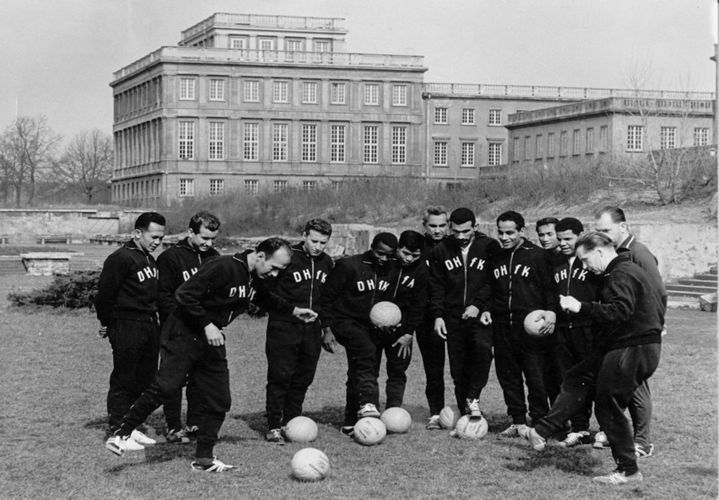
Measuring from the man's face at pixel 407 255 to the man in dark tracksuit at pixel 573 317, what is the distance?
4.74 feet

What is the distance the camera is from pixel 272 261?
1007 centimetres

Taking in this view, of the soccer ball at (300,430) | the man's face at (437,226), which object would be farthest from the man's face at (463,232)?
the soccer ball at (300,430)

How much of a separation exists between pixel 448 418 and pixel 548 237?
2145 mm

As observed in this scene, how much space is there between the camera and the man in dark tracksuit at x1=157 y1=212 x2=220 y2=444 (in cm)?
1109

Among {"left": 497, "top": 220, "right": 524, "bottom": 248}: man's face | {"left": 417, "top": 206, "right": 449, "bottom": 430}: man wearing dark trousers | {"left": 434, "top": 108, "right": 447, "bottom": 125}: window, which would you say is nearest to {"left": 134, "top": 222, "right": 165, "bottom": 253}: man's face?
{"left": 417, "top": 206, "right": 449, "bottom": 430}: man wearing dark trousers

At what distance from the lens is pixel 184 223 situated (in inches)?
3002

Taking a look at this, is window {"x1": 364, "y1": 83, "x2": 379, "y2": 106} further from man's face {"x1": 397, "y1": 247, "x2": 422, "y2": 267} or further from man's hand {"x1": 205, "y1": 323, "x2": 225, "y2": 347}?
man's hand {"x1": 205, "y1": 323, "x2": 225, "y2": 347}

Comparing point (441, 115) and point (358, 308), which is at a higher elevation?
point (441, 115)

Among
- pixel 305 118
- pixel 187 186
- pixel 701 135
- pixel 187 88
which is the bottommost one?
pixel 187 186

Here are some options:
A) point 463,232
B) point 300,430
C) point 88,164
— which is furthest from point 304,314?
point 88,164

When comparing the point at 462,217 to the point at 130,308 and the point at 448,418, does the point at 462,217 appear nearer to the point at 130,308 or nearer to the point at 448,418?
the point at 448,418

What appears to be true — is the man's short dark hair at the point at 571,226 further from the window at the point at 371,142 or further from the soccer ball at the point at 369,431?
the window at the point at 371,142

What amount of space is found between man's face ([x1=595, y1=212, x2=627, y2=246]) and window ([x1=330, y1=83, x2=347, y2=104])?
312ft

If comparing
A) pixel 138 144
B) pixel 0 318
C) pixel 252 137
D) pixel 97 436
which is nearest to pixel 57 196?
pixel 138 144
